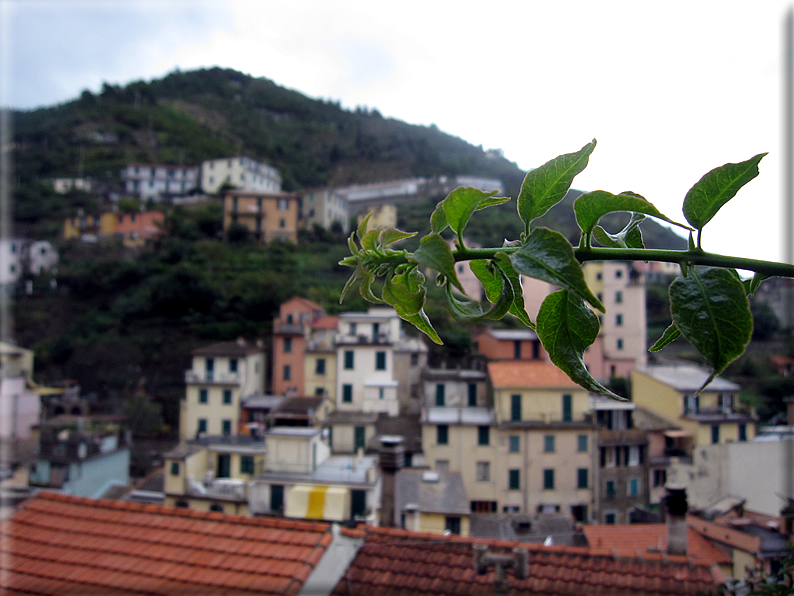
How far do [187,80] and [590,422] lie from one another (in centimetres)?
3444

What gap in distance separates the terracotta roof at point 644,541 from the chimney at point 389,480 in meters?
1.77

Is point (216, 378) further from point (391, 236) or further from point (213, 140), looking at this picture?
point (213, 140)

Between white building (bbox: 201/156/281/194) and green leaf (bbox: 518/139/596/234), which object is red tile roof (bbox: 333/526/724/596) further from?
white building (bbox: 201/156/281/194)

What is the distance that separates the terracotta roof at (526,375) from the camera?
25.6ft

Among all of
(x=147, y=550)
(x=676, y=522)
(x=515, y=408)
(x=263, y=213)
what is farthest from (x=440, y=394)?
(x=263, y=213)

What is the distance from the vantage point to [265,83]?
33.4 m

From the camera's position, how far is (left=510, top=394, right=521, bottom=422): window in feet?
25.6

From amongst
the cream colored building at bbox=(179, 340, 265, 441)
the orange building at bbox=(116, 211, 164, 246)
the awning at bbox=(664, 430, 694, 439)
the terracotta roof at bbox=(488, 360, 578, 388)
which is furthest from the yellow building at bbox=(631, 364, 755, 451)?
the orange building at bbox=(116, 211, 164, 246)

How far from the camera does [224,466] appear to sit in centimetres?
770

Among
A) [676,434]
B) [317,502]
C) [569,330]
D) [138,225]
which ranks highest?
[138,225]

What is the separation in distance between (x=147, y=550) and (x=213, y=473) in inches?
241

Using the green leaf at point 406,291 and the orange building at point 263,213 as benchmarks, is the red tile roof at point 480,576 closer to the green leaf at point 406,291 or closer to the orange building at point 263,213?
the green leaf at point 406,291

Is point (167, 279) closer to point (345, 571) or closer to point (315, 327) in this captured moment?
point (315, 327)

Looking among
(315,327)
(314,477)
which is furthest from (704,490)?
(315,327)
